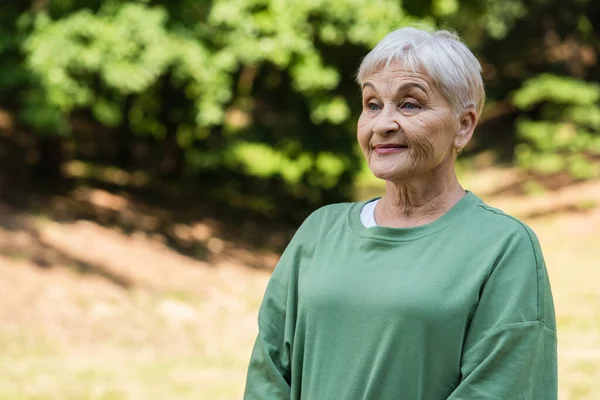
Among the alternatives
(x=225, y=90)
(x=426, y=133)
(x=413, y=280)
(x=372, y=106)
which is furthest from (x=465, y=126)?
(x=225, y=90)

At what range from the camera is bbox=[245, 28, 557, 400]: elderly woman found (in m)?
2.04

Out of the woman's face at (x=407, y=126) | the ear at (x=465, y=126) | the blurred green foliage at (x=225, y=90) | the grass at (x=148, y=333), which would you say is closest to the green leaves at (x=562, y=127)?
the blurred green foliage at (x=225, y=90)

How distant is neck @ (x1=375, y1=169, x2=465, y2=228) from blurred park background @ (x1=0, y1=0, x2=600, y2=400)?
5130 millimetres

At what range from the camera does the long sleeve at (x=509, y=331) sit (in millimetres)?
2014

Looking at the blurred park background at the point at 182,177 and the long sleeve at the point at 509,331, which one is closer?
the long sleeve at the point at 509,331

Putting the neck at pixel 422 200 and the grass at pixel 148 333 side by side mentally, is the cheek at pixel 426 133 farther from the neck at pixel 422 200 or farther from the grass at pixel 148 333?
the grass at pixel 148 333

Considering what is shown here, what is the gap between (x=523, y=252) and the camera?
81.0 inches

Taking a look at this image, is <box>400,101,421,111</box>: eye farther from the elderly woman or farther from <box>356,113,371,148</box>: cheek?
<box>356,113,371,148</box>: cheek

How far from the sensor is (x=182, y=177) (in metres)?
19.0

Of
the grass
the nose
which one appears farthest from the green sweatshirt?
the grass

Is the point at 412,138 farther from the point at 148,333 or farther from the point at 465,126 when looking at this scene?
the point at 148,333

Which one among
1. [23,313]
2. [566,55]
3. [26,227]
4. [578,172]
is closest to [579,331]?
[23,313]

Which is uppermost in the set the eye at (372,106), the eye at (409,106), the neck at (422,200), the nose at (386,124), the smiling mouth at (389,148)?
the eye at (372,106)

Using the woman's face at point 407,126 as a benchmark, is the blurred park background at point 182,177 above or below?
above
